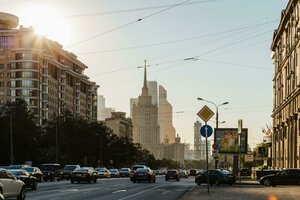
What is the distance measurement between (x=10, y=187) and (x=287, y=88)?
57.0 metres

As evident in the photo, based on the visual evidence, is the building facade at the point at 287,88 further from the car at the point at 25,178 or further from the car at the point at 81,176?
the car at the point at 25,178

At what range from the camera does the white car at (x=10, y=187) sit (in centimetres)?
2398

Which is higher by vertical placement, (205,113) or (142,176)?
(205,113)

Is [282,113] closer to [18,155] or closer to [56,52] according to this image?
[18,155]

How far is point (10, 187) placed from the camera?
24391 millimetres

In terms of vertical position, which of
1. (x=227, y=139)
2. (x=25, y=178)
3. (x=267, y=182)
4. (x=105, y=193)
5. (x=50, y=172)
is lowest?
(x=50, y=172)

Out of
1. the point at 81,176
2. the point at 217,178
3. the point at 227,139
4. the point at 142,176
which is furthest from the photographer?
the point at 227,139

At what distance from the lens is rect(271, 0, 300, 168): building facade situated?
6519 cm

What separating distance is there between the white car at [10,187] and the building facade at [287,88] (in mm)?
41002

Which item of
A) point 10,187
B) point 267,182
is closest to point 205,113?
point 10,187

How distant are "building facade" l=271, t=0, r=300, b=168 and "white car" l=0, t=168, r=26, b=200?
4100 centimetres

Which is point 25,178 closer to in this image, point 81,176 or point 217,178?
point 81,176

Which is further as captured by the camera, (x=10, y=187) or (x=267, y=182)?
(x=267, y=182)

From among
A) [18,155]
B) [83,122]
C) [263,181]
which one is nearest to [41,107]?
[83,122]
